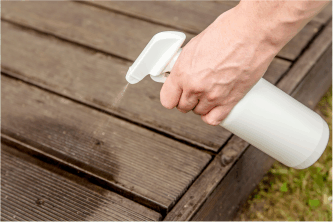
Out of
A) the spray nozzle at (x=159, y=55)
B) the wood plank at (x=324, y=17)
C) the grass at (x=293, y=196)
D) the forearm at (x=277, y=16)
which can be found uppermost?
the forearm at (x=277, y=16)

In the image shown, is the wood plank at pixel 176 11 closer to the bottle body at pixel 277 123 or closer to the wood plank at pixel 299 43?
the wood plank at pixel 299 43

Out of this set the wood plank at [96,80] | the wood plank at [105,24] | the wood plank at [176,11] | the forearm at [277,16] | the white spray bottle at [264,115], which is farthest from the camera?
the wood plank at [176,11]

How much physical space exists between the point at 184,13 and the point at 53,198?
0.96 metres

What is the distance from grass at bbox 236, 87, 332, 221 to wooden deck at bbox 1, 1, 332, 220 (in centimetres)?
8

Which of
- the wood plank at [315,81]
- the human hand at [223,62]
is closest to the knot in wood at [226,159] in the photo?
the human hand at [223,62]

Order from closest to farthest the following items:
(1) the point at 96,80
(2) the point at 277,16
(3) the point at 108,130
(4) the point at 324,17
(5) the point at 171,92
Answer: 1. (2) the point at 277,16
2. (5) the point at 171,92
3. (3) the point at 108,130
4. (1) the point at 96,80
5. (4) the point at 324,17

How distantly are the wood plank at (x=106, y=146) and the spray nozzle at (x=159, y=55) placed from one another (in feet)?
1.01

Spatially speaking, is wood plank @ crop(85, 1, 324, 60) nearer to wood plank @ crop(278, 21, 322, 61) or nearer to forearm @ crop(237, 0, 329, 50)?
wood plank @ crop(278, 21, 322, 61)

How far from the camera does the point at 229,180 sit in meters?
0.84

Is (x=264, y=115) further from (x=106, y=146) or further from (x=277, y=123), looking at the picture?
(x=106, y=146)

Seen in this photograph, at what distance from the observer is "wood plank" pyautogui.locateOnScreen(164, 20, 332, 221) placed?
0.76 metres

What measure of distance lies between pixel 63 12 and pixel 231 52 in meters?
1.03

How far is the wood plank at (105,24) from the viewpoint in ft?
3.87

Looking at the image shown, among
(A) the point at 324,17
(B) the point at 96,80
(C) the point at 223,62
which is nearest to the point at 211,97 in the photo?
(C) the point at 223,62
